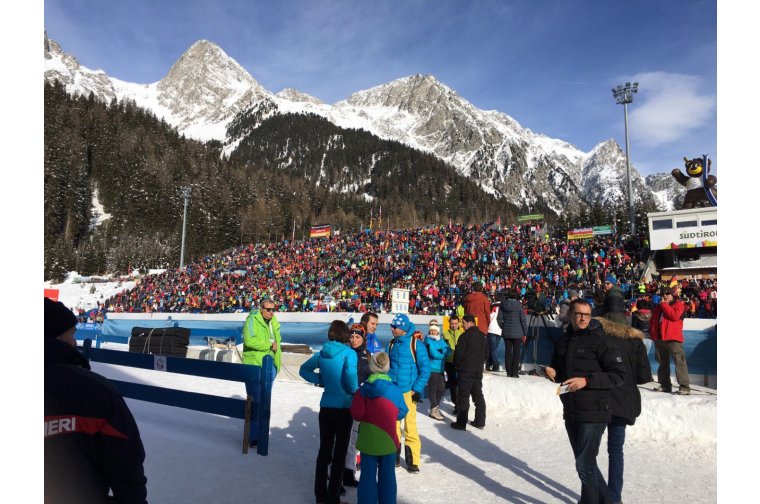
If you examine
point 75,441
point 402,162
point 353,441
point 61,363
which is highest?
point 402,162

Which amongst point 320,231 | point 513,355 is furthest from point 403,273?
point 320,231

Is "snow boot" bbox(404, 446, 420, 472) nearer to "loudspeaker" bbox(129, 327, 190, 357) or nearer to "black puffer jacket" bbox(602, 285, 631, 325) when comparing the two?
"black puffer jacket" bbox(602, 285, 631, 325)

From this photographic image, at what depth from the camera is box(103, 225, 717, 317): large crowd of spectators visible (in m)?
21.9

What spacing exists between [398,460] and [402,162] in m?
153

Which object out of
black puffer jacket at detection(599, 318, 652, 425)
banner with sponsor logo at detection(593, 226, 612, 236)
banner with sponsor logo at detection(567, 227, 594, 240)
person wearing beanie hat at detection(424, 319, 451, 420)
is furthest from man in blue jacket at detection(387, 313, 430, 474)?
banner with sponsor logo at detection(593, 226, 612, 236)

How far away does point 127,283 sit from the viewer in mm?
42969

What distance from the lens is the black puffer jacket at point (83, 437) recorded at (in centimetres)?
159

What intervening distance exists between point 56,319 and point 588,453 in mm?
3638

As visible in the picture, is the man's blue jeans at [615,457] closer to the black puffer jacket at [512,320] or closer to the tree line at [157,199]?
the black puffer jacket at [512,320]

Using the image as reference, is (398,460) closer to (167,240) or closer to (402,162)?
(167,240)

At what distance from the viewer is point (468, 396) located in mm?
6488

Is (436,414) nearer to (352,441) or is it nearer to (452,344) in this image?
(452,344)

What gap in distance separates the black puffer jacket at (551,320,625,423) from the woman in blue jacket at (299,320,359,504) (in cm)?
179

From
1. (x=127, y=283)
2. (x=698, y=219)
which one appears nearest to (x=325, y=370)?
(x=698, y=219)
